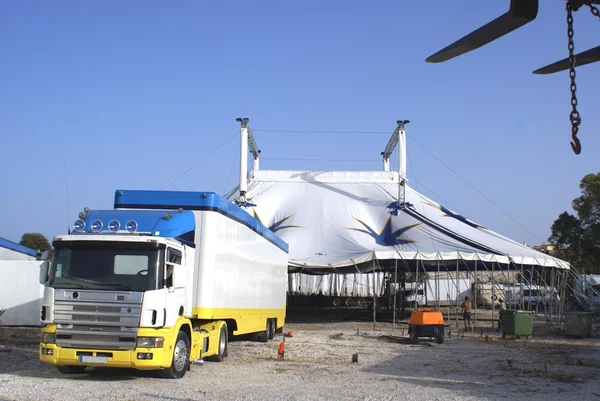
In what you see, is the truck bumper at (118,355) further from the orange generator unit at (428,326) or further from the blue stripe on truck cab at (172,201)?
the orange generator unit at (428,326)

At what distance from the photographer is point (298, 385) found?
10797mm

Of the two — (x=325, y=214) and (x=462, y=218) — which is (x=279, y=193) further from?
(x=462, y=218)

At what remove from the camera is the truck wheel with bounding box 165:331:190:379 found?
10898mm

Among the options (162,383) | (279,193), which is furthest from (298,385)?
(279,193)

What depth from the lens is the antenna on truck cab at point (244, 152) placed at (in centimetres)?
2981

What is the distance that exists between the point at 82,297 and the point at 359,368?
5.64 m

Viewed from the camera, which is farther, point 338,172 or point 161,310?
point 338,172

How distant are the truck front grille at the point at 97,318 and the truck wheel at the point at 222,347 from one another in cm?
348

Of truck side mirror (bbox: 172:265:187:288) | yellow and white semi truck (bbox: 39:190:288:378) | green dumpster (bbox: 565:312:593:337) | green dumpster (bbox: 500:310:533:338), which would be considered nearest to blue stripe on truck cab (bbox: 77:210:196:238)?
yellow and white semi truck (bbox: 39:190:288:378)

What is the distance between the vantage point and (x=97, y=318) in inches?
405

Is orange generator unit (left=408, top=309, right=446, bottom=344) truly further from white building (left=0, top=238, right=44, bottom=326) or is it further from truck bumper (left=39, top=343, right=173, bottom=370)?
white building (left=0, top=238, right=44, bottom=326)

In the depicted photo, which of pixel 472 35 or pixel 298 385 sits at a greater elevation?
pixel 472 35

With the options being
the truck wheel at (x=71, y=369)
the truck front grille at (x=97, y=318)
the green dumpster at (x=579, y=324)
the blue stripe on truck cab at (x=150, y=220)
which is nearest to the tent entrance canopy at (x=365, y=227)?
the green dumpster at (x=579, y=324)

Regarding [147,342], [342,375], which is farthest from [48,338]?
[342,375]
